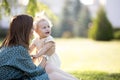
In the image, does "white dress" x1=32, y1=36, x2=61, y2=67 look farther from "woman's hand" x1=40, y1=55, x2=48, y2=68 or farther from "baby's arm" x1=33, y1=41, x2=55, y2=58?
"woman's hand" x1=40, y1=55, x2=48, y2=68

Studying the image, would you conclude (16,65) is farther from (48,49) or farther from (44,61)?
(48,49)

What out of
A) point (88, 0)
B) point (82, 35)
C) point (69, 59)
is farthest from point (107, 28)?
point (88, 0)

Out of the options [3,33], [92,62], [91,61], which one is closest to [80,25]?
[3,33]

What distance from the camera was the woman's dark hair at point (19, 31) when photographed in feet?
16.8

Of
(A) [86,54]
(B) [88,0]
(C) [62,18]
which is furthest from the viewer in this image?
(B) [88,0]

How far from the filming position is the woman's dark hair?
5.12 meters

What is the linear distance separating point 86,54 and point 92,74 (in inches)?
303

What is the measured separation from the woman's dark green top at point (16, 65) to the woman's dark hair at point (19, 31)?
7cm

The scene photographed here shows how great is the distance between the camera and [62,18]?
99.7 ft

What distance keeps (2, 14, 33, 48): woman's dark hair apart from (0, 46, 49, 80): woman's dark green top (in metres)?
0.07

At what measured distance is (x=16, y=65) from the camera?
5.09 metres

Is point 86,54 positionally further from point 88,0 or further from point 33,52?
point 88,0

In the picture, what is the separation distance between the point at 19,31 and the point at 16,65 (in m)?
0.40

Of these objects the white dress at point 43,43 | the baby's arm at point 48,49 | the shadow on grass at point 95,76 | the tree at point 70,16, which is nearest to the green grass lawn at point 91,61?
the shadow on grass at point 95,76
